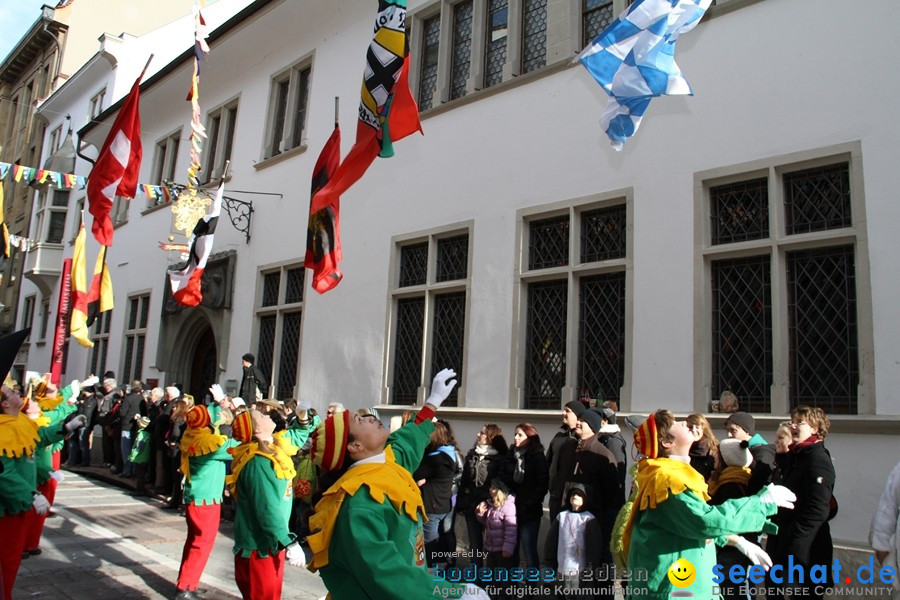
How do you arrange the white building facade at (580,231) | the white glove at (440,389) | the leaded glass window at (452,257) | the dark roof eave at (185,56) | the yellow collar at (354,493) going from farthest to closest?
the dark roof eave at (185,56)
the leaded glass window at (452,257)
the white building facade at (580,231)
the white glove at (440,389)
the yellow collar at (354,493)

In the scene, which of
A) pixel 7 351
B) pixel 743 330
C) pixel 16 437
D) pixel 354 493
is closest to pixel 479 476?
pixel 743 330

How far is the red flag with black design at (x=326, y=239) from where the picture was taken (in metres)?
9.09

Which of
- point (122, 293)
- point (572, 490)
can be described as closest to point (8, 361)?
point (572, 490)

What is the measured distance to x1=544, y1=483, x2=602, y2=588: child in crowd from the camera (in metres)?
5.74

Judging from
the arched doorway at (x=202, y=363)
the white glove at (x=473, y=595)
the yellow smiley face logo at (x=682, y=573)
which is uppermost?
the arched doorway at (x=202, y=363)

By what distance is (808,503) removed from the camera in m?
4.84

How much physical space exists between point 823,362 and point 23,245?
86.7 ft

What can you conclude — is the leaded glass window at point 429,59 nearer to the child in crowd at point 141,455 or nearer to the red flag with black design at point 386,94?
the red flag with black design at point 386,94

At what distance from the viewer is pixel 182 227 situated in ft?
52.5

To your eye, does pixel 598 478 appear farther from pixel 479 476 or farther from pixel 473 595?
pixel 473 595

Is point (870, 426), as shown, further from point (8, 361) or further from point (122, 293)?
point (122, 293)

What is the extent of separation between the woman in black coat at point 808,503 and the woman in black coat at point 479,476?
2.75 metres

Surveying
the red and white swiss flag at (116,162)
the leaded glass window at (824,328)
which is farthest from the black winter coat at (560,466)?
the red and white swiss flag at (116,162)

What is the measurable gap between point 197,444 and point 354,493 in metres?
4.07
